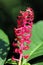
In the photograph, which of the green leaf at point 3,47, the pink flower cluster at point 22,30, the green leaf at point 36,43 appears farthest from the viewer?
the green leaf at point 36,43

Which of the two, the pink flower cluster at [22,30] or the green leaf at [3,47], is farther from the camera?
the green leaf at [3,47]

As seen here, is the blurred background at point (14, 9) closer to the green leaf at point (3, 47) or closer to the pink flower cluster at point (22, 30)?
the green leaf at point (3, 47)

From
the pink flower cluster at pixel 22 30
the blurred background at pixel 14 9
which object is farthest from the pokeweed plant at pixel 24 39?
the blurred background at pixel 14 9

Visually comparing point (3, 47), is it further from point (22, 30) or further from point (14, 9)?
point (14, 9)

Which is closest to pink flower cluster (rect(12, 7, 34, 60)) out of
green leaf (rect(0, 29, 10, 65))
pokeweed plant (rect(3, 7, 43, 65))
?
pokeweed plant (rect(3, 7, 43, 65))

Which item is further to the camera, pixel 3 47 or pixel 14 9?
pixel 14 9

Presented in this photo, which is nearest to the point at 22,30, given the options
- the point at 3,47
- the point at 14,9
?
the point at 3,47

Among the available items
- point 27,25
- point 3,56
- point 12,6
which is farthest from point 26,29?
point 12,6

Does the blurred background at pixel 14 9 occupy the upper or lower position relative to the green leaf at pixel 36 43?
lower

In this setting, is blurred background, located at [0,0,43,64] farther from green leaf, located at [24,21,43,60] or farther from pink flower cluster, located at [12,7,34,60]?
pink flower cluster, located at [12,7,34,60]
